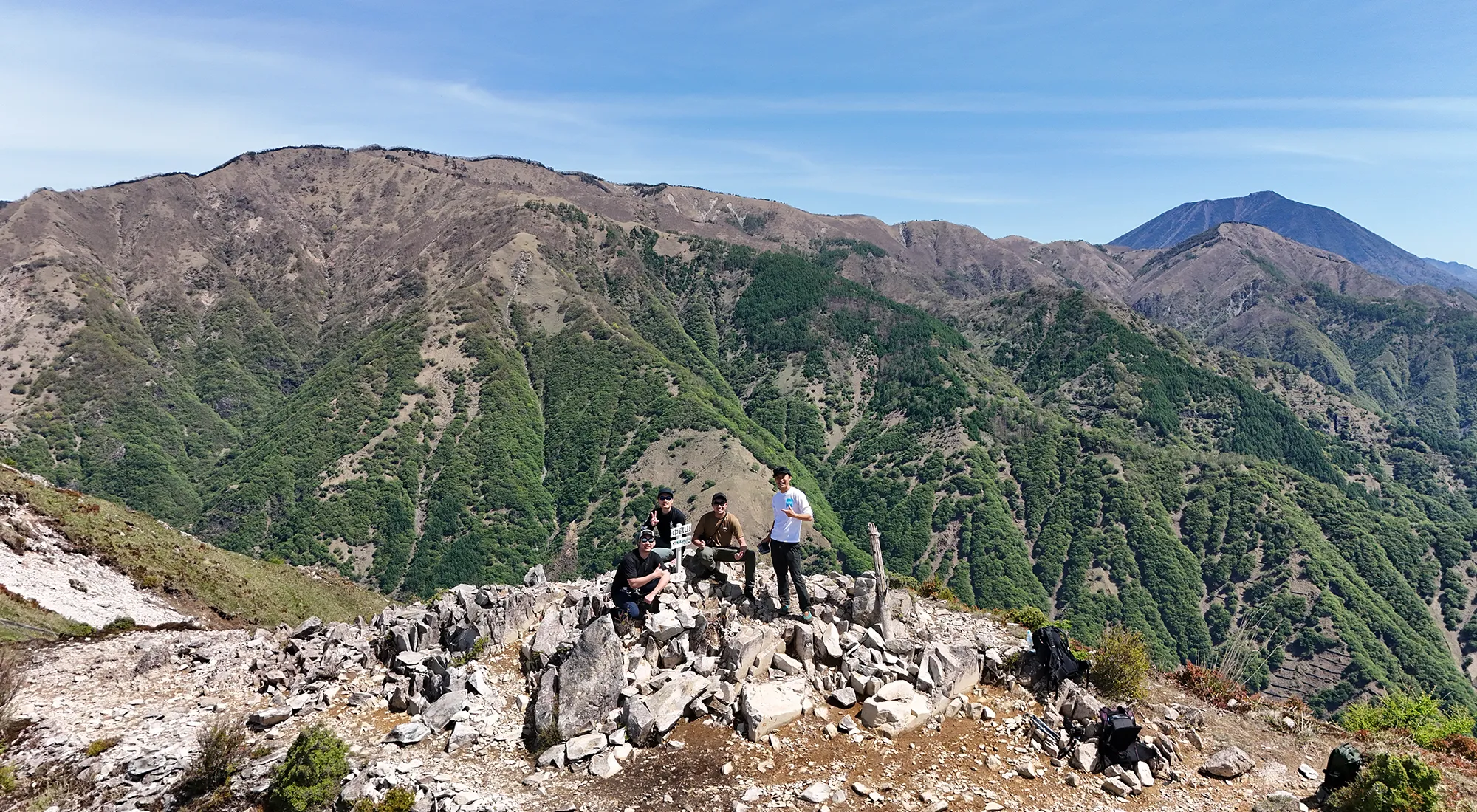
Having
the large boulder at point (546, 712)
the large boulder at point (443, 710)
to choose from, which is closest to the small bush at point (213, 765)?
the large boulder at point (443, 710)

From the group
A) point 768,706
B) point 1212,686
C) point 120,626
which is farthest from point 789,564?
point 120,626

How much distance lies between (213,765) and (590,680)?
24.1ft

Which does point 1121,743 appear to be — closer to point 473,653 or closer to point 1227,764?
Answer: point 1227,764

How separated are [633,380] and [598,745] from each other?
7034 inches

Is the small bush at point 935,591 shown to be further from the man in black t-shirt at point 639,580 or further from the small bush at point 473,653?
the small bush at point 473,653

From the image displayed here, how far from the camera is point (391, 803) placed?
1234 centimetres

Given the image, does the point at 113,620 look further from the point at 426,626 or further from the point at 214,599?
the point at 426,626

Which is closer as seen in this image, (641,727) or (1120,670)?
(641,727)

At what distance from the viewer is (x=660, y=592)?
18.0 meters

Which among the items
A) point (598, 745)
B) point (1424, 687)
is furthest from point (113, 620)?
point (1424, 687)

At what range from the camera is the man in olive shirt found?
1850 centimetres

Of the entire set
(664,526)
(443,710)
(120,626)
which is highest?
(664,526)

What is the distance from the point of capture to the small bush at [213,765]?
13508 millimetres

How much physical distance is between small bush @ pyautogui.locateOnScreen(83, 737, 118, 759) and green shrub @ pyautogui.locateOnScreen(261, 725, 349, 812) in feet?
14.9
